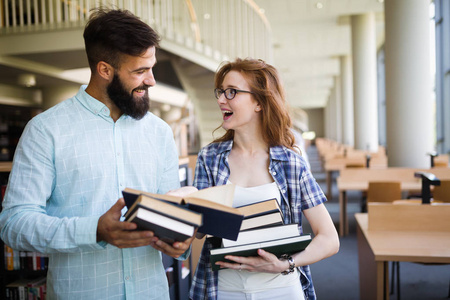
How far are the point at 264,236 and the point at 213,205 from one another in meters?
0.35

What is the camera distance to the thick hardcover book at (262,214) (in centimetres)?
119

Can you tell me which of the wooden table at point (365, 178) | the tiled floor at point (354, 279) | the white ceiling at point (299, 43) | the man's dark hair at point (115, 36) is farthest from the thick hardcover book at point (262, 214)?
the wooden table at point (365, 178)

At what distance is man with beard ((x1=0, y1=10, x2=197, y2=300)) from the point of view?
1104mm

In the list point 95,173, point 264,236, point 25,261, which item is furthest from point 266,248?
point 25,261

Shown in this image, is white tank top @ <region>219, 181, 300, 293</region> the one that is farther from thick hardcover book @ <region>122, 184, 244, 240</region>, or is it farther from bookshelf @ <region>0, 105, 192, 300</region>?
bookshelf @ <region>0, 105, 192, 300</region>

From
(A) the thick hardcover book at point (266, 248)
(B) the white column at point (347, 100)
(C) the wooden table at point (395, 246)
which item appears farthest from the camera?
(B) the white column at point (347, 100)

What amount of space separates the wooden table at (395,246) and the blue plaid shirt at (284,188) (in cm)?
90

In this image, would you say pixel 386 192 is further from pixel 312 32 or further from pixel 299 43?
pixel 299 43

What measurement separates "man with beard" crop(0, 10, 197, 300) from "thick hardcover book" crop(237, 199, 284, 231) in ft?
A: 0.64

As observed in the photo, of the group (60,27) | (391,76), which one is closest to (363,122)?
(391,76)

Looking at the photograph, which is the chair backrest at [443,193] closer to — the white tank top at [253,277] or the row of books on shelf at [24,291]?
the white tank top at [253,277]

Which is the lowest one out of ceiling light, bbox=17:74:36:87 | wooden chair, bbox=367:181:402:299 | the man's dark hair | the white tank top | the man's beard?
wooden chair, bbox=367:181:402:299

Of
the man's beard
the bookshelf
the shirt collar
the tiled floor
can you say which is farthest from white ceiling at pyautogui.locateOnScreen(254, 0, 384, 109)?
the man's beard

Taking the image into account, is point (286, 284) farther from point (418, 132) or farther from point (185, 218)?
point (418, 132)
